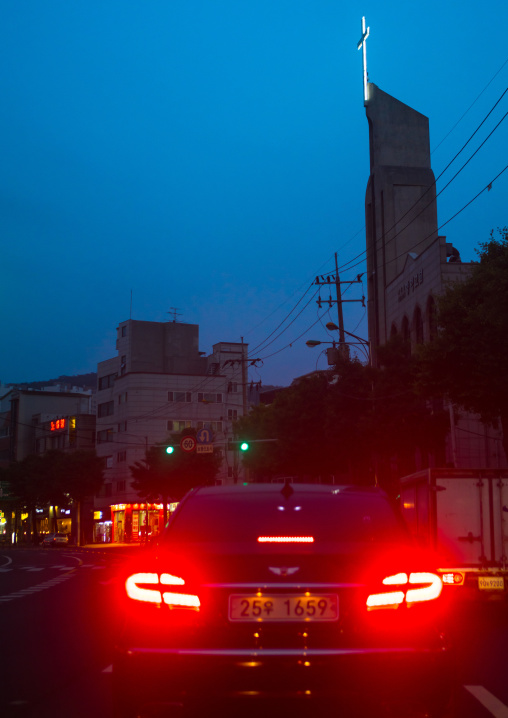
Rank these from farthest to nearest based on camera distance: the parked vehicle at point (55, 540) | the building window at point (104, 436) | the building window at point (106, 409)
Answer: the building window at point (106, 409) → the building window at point (104, 436) → the parked vehicle at point (55, 540)

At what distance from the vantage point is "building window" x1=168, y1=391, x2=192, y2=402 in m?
95.0

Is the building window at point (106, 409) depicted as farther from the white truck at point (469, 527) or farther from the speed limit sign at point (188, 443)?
the white truck at point (469, 527)

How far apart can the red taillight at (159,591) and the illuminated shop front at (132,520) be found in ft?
270

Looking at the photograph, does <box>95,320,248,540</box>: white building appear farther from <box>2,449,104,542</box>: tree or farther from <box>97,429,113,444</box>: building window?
<box>2,449,104,542</box>: tree

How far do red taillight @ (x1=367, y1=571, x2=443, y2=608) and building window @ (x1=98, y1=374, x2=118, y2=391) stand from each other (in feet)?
311

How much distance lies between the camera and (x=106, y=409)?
3935 inches

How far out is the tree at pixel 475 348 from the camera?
24734mm

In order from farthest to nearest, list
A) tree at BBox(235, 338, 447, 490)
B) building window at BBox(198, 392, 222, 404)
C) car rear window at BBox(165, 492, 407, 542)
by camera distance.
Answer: building window at BBox(198, 392, 222, 404), tree at BBox(235, 338, 447, 490), car rear window at BBox(165, 492, 407, 542)

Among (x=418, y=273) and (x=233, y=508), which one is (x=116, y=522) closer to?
(x=418, y=273)

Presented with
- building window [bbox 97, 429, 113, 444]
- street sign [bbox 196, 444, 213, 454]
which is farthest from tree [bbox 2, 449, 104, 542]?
street sign [bbox 196, 444, 213, 454]

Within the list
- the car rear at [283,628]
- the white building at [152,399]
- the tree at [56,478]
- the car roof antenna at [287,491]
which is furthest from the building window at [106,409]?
the car rear at [283,628]

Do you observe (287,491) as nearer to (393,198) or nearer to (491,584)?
(491,584)

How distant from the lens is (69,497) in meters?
93.2

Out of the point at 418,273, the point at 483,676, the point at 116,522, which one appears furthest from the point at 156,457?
the point at 483,676
